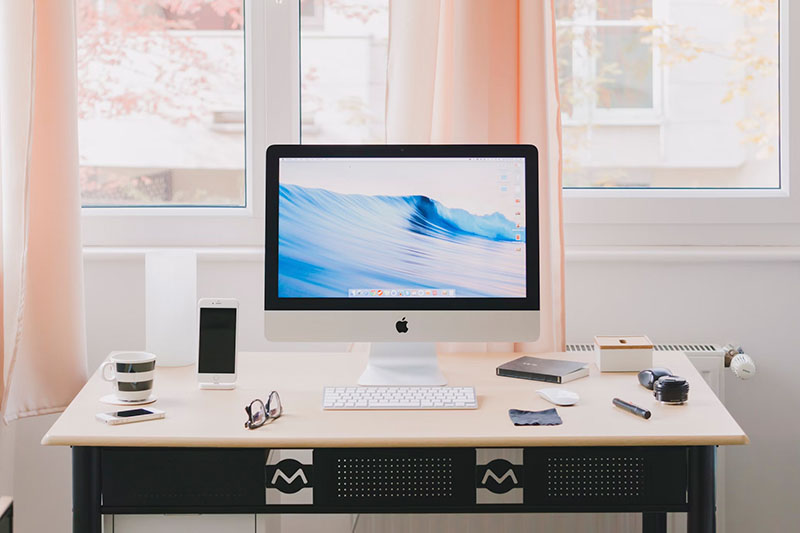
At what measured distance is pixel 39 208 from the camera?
2016 mm

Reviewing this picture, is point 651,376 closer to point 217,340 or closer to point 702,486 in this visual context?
point 702,486

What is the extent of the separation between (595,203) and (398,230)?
766 millimetres

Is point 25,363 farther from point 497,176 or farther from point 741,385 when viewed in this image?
point 741,385

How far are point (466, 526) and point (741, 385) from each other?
Result: 2.67 ft

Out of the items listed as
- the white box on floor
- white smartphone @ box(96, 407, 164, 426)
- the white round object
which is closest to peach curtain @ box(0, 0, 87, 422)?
white smartphone @ box(96, 407, 164, 426)

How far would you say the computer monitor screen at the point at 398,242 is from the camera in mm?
1750

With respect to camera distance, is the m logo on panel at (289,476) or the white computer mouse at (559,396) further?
the white computer mouse at (559,396)

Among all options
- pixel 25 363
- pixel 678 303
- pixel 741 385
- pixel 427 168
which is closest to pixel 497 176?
pixel 427 168

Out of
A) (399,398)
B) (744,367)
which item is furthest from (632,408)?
(744,367)

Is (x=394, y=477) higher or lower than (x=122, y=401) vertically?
lower

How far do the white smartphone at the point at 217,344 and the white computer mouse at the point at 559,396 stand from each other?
63 cm

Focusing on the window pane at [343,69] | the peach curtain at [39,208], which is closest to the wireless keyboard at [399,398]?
the peach curtain at [39,208]

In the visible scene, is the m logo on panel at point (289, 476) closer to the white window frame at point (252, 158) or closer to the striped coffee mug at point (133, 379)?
the striped coffee mug at point (133, 379)

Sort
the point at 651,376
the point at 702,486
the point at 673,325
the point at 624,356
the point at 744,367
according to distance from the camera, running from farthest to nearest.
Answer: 1. the point at 673,325
2. the point at 744,367
3. the point at 624,356
4. the point at 651,376
5. the point at 702,486
